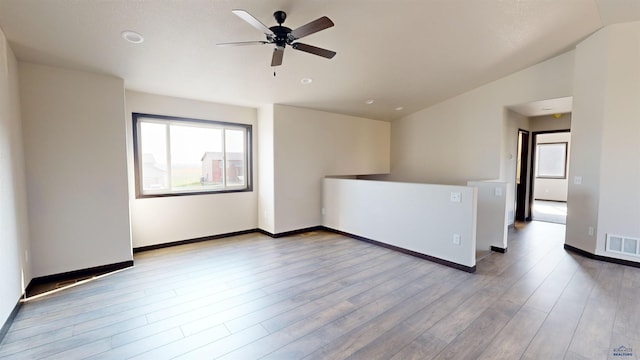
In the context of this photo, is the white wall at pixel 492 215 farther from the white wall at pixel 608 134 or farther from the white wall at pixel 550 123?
the white wall at pixel 550 123

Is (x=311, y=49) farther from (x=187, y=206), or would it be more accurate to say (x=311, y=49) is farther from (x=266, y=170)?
(x=187, y=206)

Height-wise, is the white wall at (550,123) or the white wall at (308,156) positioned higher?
the white wall at (550,123)

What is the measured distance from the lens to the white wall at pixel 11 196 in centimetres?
231

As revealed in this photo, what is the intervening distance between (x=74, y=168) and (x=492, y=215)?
575 centimetres

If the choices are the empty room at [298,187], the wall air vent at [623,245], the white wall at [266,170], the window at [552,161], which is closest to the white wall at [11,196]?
the empty room at [298,187]

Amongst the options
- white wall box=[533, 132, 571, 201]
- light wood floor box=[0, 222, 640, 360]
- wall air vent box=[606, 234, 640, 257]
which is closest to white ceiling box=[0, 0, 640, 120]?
light wood floor box=[0, 222, 640, 360]

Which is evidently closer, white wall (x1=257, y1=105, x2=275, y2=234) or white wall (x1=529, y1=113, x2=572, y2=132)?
white wall (x1=257, y1=105, x2=275, y2=234)

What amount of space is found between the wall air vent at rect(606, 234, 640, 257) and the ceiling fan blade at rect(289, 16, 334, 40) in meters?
4.74

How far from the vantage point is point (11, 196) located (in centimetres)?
255

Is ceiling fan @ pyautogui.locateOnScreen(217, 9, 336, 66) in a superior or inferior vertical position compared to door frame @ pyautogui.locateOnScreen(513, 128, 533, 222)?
superior

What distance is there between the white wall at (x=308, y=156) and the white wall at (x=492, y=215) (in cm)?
260

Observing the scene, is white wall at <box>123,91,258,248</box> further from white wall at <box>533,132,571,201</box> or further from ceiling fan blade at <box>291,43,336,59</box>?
white wall at <box>533,132,571,201</box>

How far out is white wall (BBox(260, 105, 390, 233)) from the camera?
198 inches

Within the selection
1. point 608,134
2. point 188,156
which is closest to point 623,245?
point 608,134
